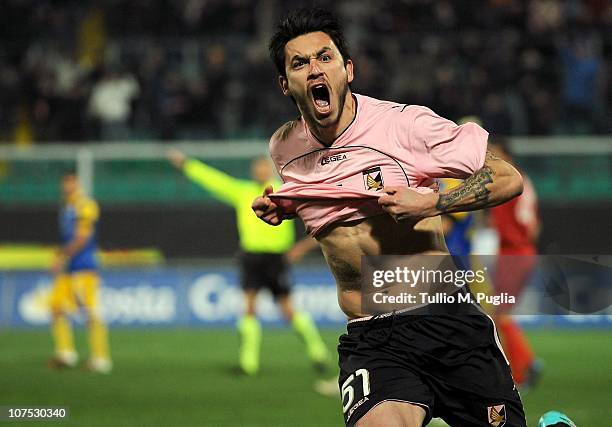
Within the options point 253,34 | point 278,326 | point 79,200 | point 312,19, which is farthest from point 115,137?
point 312,19

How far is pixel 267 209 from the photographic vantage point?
500cm

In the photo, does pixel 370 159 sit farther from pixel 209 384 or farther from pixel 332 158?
pixel 209 384

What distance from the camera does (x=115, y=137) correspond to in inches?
794

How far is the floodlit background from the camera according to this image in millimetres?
17188

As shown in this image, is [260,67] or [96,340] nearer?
[96,340]

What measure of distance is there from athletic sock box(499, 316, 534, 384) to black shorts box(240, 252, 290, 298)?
11.0 feet

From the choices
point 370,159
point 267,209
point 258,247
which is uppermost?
point 258,247

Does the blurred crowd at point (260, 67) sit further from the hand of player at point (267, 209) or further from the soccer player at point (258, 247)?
the hand of player at point (267, 209)

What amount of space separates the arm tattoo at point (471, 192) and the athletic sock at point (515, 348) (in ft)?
19.5

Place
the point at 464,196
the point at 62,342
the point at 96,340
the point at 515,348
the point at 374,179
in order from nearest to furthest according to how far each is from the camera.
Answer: the point at 464,196, the point at 374,179, the point at 515,348, the point at 96,340, the point at 62,342

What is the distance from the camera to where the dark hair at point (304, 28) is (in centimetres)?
486

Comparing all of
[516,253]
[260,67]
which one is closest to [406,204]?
[516,253]

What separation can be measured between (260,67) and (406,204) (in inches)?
631

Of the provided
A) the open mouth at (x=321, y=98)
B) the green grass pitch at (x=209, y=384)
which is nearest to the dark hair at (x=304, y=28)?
the open mouth at (x=321, y=98)
